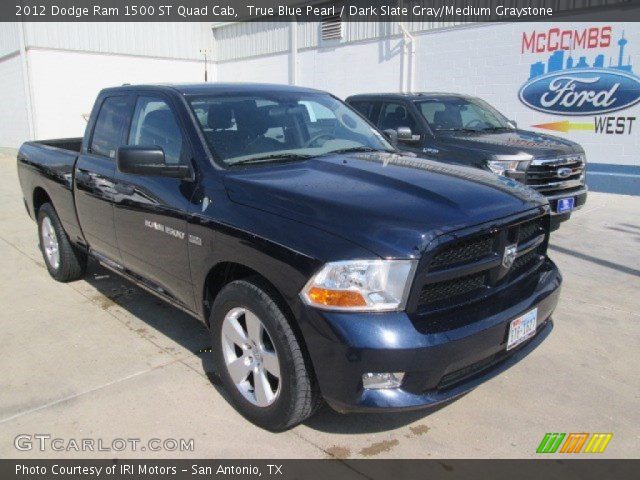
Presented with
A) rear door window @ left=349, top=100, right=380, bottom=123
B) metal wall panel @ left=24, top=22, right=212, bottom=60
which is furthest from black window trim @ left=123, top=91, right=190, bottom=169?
metal wall panel @ left=24, top=22, right=212, bottom=60

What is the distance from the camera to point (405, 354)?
255 centimetres

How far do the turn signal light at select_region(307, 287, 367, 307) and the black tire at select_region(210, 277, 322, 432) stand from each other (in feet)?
0.88

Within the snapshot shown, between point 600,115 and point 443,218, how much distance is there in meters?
9.45

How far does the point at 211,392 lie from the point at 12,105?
769 inches

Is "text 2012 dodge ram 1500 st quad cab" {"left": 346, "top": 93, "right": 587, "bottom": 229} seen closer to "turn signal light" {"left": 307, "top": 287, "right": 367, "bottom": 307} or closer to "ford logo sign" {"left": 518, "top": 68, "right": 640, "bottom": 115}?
"ford logo sign" {"left": 518, "top": 68, "right": 640, "bottom": 115}

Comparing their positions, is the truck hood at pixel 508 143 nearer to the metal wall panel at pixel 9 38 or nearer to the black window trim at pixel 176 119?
the black window trim at pixel 176 119

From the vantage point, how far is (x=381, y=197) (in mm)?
2980

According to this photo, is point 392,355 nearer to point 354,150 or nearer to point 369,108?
point 354,150

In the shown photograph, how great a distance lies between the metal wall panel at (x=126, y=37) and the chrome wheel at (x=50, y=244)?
1452cm

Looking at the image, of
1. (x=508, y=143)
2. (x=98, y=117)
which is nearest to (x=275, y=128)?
(x=98, y=117)

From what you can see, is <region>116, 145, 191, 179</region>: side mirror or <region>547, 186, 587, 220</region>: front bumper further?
<region>547, 186, 587, 220</region>: front bumper

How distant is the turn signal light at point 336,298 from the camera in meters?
2.60

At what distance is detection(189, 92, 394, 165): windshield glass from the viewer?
145 inches
